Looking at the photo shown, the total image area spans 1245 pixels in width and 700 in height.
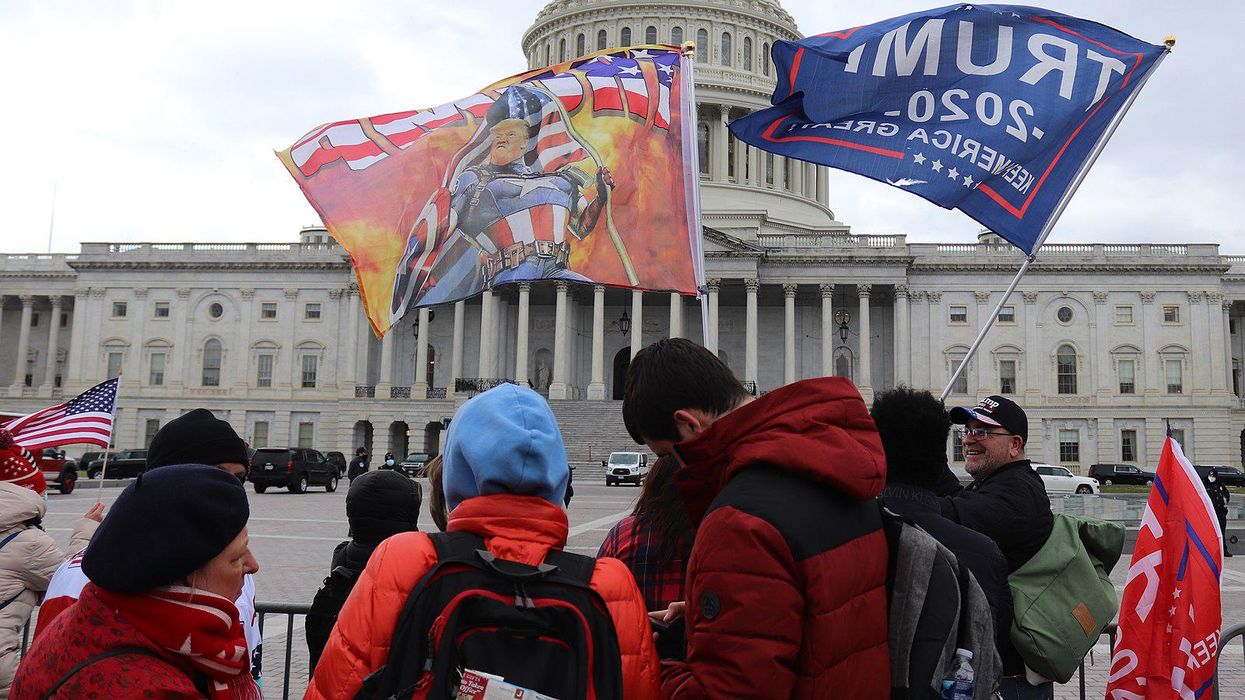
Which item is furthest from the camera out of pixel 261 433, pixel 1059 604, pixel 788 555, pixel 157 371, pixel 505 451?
pixel 157 371

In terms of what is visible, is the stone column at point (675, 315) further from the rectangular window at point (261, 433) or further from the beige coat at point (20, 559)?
the beige coat at point (20, 559)

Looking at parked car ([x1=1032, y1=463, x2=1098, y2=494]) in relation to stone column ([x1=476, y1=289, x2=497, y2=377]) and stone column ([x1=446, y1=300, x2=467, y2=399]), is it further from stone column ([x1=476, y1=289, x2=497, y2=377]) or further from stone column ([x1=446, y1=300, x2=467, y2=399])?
stone column ([x1=446, y1=300, x2=467, y2=399])

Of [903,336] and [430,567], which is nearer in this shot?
[430,567]

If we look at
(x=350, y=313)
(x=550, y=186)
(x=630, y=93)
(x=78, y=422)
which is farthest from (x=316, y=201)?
(x=350, y=313)

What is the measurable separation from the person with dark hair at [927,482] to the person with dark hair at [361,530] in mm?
2445

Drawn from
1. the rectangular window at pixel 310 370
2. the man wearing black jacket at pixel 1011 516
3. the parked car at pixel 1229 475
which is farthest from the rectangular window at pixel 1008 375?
the man wearing black jacket at pixel 1011 516

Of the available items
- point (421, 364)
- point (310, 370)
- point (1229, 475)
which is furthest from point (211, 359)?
point (1229, 475)

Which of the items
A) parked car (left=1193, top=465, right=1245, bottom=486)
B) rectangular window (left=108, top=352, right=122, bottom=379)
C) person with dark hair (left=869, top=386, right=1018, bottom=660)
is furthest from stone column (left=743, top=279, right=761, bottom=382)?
person with dark hair (left=869, top=386, right=1018, bottom=660)

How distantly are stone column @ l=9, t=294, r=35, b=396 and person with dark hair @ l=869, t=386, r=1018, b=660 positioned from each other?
7689 centimetres

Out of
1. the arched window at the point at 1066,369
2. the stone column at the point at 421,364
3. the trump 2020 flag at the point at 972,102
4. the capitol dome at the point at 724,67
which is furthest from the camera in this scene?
the capitol dome at the point at 724,67

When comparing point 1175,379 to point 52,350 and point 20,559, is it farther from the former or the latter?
point 52,350

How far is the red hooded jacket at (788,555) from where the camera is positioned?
2.72 meters

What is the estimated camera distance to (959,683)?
3309 mm

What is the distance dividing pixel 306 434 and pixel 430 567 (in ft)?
213
